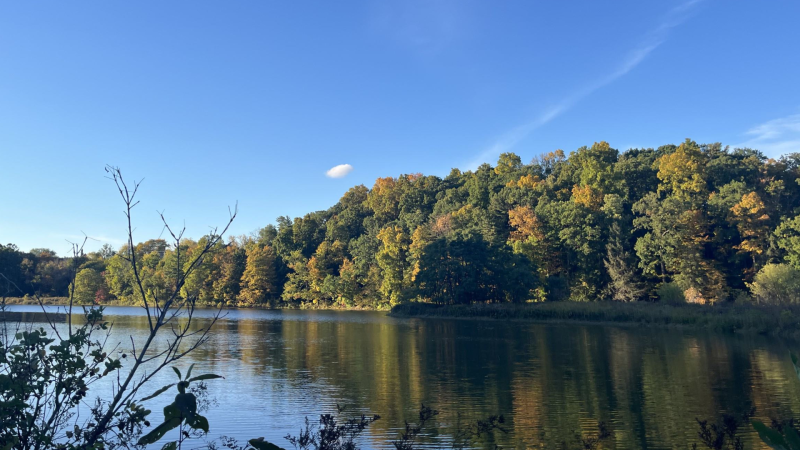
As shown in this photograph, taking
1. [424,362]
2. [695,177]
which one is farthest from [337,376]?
[695,177]

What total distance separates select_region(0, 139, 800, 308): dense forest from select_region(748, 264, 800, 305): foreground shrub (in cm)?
13

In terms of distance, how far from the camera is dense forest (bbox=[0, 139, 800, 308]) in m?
50.9

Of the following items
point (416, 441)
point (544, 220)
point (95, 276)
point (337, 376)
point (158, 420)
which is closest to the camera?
→ point (416, 441)

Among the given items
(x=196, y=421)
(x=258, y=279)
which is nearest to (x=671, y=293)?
(x=196, y=421)

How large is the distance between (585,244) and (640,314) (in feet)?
57.9

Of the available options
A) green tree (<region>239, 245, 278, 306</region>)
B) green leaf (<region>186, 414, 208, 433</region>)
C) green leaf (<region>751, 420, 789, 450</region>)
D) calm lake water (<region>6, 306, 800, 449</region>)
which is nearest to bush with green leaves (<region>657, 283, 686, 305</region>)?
calm lake water (<region>6, 306, 800, 449</region>)

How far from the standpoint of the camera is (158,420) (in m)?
12.3

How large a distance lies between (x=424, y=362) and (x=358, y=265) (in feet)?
184

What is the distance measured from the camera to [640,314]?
131 feet

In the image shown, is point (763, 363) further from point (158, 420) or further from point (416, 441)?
point (158, 420)

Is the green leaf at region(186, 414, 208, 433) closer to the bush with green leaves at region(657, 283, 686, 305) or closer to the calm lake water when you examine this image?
the calm lake water

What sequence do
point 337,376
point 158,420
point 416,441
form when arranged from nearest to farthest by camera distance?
point 416,441
point 158,420
point 337,376

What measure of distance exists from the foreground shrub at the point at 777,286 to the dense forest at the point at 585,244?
0.13 metres

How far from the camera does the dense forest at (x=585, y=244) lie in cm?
5091
